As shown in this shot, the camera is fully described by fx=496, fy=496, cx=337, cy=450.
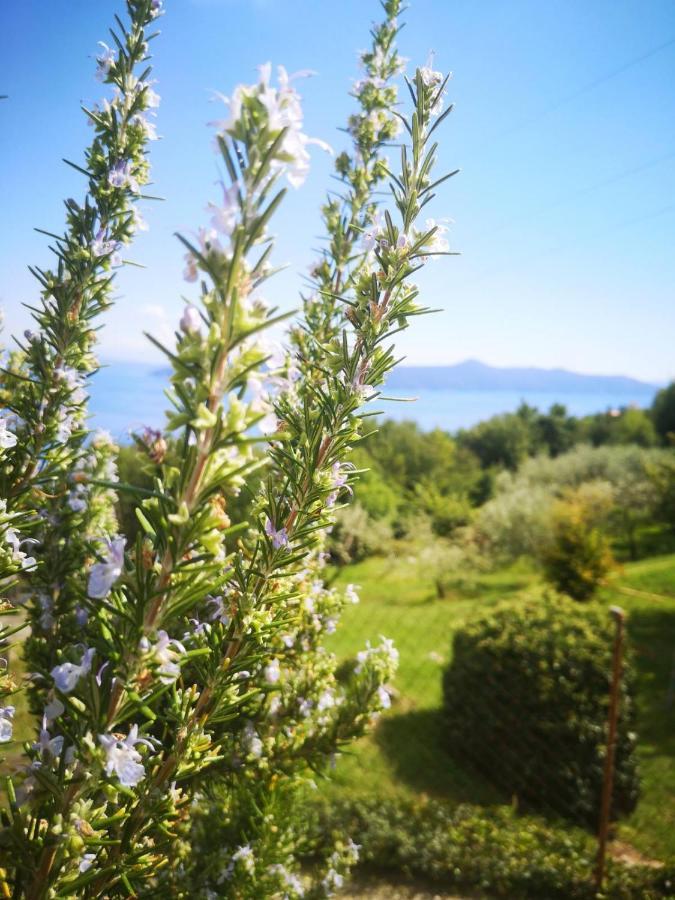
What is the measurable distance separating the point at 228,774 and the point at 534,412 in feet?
168

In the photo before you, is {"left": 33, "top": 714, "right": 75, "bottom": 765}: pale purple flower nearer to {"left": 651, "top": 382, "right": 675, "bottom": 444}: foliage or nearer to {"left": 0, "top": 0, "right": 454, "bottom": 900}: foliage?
{"left": 0, "top": 0, "right": 454, "bottom": 900}: foliage

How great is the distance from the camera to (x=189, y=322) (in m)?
0.89

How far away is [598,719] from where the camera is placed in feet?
22.1

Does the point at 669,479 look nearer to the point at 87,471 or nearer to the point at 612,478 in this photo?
the point at 612,478

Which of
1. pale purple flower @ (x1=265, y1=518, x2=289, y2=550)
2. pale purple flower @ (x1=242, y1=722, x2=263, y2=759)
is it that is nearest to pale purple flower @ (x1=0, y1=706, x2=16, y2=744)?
pale purple flower @ (x1=265, y1=518, x2=289, y2=550)

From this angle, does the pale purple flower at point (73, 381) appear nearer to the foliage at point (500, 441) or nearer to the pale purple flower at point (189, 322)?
the pale purple flower at point (189, 322)

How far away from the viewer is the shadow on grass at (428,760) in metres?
7.42

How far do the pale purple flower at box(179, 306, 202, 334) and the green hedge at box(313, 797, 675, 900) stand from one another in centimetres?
628

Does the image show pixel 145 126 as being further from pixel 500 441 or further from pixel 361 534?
pixel 500 441

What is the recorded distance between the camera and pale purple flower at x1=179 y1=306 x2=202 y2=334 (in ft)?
2.92

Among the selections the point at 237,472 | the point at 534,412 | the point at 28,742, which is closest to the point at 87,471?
the point at 28,742

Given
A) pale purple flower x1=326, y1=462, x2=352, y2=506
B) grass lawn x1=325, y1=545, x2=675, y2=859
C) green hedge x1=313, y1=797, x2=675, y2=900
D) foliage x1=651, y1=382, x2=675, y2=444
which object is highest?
pale purple flower x1=326, y1=462, x2=352, y2=506

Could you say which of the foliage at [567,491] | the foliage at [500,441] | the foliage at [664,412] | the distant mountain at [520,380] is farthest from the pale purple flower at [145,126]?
the distant mountain at [520,380]

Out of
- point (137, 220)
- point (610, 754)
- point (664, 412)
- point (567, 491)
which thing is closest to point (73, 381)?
point (137, 220)
